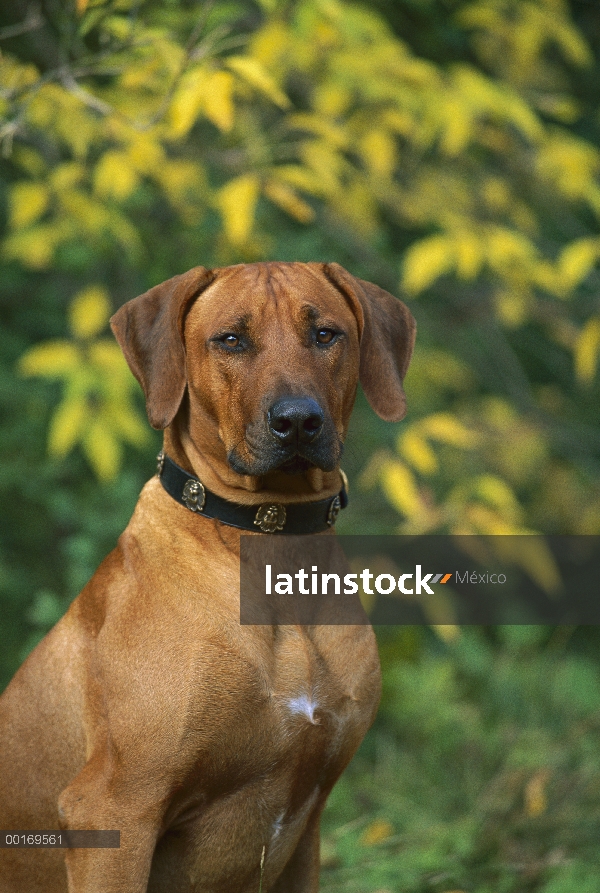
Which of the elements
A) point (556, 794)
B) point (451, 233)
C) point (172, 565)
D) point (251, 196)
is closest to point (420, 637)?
point (556, 794)

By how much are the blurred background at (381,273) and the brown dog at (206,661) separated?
3.56 feet

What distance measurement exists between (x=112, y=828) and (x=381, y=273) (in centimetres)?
366

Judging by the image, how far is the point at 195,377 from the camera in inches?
101

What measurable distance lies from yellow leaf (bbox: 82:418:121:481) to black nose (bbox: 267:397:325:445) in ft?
5.96

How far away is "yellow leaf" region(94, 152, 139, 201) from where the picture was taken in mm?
3834

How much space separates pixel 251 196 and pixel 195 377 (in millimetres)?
1444

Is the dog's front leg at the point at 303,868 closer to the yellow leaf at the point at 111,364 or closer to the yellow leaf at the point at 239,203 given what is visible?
the yellow leaf at the point at 111,364

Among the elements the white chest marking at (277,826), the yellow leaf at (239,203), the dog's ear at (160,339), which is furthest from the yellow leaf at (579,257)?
the white chest marking at (277,826)

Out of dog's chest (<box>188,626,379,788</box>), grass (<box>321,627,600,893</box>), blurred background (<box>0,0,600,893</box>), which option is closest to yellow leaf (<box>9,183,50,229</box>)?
blurred background (<box>0,0,600,893</box>)

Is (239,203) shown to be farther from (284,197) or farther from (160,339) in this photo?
(160,339)

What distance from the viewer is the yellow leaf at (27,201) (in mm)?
3959

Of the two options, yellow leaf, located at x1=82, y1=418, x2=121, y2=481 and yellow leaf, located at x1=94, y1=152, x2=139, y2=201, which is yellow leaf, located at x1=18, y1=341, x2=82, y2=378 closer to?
yellow leaf, located at x1=82, y1=418, x2=121, y2=481

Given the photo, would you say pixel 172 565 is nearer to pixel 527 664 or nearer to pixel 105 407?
pixel 105 407

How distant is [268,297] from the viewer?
2555 millimetres
